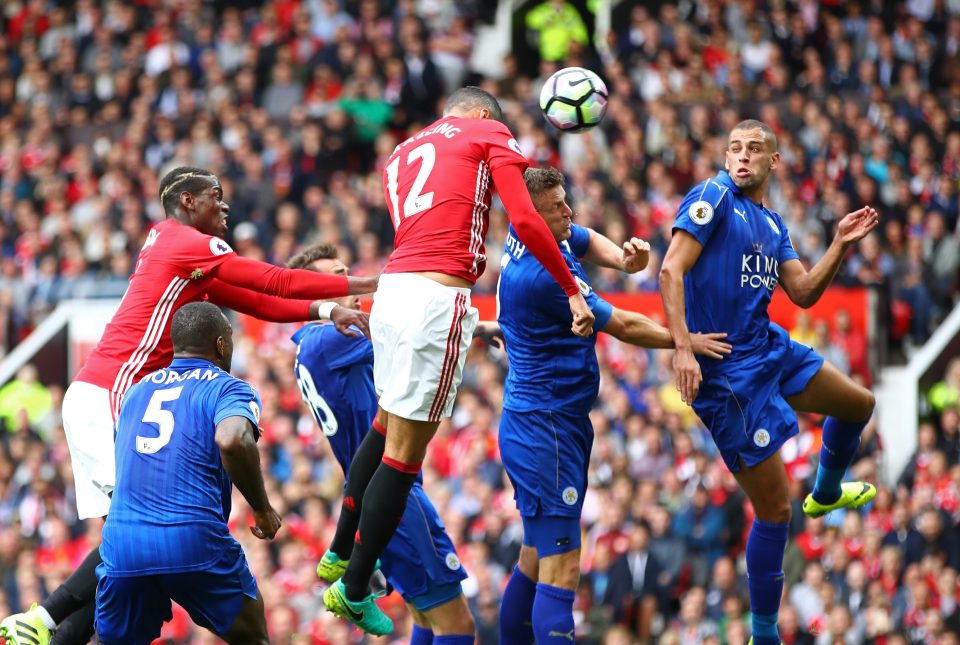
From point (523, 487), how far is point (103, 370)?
7.87ft

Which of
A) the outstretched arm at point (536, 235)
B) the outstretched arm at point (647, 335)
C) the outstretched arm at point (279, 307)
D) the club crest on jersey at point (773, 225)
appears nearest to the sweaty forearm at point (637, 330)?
the outstretched arm at point (647, 335)

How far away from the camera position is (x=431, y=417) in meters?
8.20

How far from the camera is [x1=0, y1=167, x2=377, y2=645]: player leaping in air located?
8.55 m

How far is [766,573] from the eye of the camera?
9102mm

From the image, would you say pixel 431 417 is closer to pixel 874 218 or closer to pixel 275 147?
pixel 874 218

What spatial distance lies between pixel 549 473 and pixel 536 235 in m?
1.59

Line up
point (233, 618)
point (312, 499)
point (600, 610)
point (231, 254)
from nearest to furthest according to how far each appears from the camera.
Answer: point (233, 618) → point (231, 254) → point (600, 610) → point (312, 499)

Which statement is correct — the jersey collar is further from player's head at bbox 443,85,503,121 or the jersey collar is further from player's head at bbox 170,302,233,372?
player's head at bbox 443,85,503,121

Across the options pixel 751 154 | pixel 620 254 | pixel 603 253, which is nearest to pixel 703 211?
pixel 751 154

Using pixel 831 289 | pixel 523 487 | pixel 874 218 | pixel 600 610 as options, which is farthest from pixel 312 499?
pixel 874 218

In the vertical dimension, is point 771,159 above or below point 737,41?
below

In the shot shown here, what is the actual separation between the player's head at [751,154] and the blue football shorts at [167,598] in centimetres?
351

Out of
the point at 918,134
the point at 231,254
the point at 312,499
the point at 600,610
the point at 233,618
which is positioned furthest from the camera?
the point at 918,134

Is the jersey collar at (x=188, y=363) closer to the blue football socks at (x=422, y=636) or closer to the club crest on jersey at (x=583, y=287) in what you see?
Result: the club crest on jersey at (x=583, y=287)
